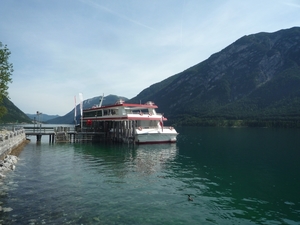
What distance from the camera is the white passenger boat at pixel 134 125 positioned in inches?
1937

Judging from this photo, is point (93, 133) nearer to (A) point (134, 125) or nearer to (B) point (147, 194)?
(A) point (134, 125)

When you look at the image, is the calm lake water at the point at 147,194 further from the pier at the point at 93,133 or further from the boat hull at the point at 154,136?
the pier at the point at 93,133

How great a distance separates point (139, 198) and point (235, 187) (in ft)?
26.2

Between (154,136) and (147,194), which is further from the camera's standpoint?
(154,136)

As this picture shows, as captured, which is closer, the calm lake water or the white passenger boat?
the calm lake water

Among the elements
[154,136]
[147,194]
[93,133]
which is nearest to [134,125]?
[154,136]

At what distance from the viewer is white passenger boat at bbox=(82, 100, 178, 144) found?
49188 mm

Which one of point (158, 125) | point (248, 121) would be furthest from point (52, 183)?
point (248, 121)

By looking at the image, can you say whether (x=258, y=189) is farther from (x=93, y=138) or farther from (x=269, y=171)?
(x=93, y=138)

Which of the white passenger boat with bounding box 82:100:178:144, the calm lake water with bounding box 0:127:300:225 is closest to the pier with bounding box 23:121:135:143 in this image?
the white passenger boat with bounding box 82:100:178:144

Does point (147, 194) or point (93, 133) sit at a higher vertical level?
point (93, 133)

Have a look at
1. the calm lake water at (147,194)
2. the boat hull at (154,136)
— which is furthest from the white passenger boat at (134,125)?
the calm lake water at (147,194)

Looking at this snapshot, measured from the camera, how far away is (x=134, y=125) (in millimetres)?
49125

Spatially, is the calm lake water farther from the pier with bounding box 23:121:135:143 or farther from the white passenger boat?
the pier with bounding box 23:121:135:143
